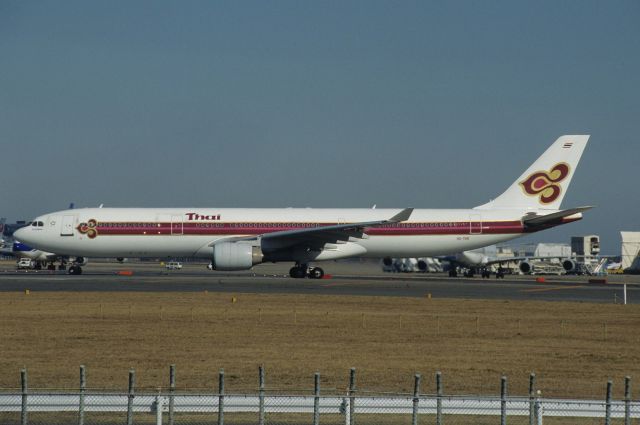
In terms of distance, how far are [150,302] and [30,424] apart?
904 inches

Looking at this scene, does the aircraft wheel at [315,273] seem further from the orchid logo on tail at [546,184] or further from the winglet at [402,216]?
the orchid logo on tail at [546,184]

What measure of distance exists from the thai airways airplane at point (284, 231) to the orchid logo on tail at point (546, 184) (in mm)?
1691

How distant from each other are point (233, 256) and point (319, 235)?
18.0ft

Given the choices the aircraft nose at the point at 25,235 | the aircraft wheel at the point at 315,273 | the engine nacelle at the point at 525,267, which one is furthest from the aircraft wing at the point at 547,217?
the aircraft nose at the point at 25,235

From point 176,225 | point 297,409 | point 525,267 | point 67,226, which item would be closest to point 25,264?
point 67,226

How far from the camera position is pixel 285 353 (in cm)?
2386

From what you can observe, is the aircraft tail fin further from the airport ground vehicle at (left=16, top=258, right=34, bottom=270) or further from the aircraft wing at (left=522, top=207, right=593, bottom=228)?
the airport ground vehicle at (left=16, top=258, right=34, bottom=270)

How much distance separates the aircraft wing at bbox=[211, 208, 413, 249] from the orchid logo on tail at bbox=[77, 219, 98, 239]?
7.27 metres

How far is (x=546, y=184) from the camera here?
60.9 meters

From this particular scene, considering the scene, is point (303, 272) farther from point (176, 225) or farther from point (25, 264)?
point (25, 264)

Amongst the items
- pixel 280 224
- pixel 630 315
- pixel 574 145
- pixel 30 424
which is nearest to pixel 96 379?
pixel 30 424

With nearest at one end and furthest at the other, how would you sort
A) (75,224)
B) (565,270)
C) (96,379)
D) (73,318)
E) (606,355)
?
1. (96,379)
2. (606,355)
3. (73,318)
4. (75,224)
5. (565,270)

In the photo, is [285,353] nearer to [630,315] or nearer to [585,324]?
[585,324]

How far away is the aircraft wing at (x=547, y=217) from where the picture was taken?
185 ft
